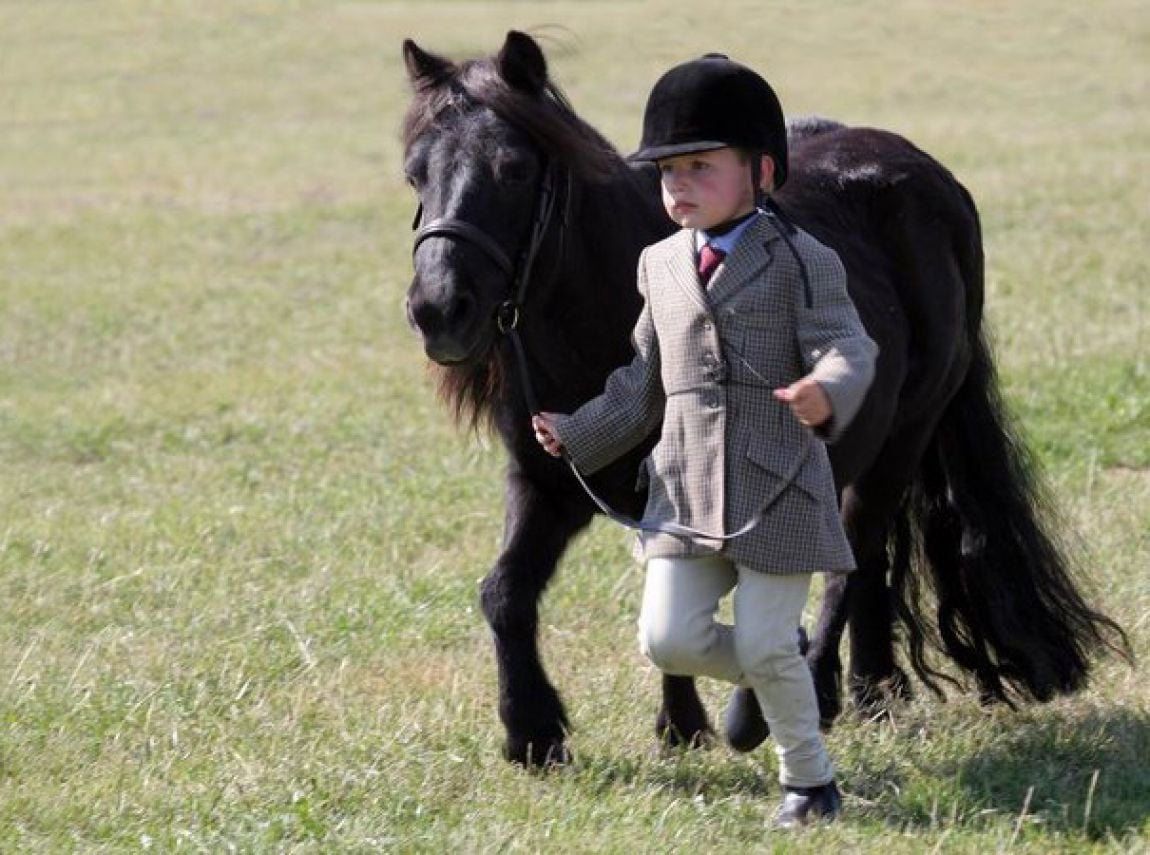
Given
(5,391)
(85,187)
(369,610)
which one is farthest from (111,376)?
(85,187)

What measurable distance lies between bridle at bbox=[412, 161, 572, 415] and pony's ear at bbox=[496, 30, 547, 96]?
0.21 metres

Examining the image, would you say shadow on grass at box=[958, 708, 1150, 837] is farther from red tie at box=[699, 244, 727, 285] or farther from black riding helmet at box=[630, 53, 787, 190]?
black riding helmet at box=[630, 53, 787, 190]

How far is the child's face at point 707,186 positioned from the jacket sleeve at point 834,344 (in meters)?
0.21

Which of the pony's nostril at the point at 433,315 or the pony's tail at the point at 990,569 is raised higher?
the pony's nostril at the point at 433,315

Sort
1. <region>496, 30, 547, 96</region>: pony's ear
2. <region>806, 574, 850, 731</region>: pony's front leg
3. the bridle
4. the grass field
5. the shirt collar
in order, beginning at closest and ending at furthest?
1. the shirt collar
2. the bridle
3. the grass field
4. <region>496, 30, 547, 96</region>: pony's ear
5. <region>806, 574, 850, 731</region>: pony's front leg

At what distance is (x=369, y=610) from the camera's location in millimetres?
6680

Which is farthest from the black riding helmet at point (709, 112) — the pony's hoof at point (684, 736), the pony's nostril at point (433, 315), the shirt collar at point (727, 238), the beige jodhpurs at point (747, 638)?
the pony's hoof at point (684, 736)

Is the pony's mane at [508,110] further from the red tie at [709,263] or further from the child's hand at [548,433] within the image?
the child's hand at [548,433]

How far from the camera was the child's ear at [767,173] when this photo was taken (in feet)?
14.5

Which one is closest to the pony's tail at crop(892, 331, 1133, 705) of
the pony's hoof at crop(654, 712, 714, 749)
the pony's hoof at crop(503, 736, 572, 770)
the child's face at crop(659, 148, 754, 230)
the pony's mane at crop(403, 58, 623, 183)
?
the pony's hoof at crop(654, 712, 714, 749)

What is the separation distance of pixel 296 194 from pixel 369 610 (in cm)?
1475

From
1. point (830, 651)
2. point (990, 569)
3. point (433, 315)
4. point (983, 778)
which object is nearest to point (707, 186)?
point (433, 315)

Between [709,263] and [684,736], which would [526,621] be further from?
[709,263]

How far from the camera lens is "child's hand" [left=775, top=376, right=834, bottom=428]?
405 cm
